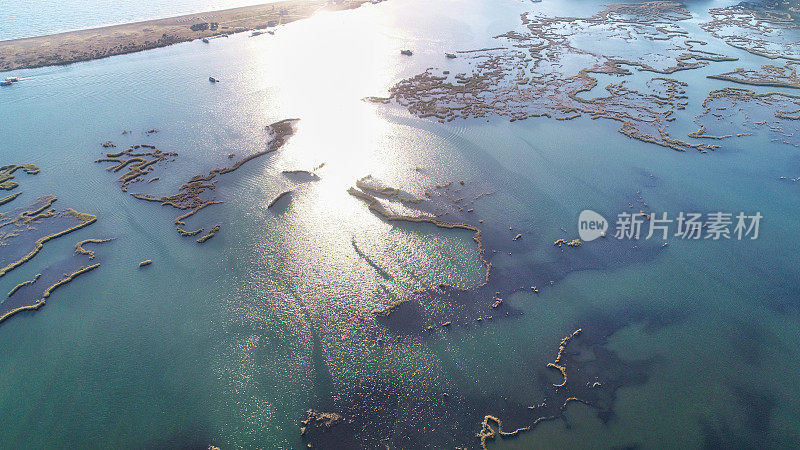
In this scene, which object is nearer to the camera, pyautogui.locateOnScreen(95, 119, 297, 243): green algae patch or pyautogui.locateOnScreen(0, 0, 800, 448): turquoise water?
pyautogui.locateOnScreen(0, 0, 800, 448): turquoise water

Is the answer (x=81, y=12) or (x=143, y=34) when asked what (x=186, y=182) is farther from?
(x=81, y=12)

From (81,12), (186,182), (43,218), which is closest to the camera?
(43,218)

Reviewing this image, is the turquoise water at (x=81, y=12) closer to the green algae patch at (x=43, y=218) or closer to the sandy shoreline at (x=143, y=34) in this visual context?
the sandy shoreline at (x=143, y=34)

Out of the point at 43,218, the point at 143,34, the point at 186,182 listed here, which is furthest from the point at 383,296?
the point at 143,34

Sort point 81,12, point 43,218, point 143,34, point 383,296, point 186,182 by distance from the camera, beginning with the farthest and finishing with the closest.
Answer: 1. point 81,12
2. point 143,34
3. point 186,182
4. point 43,218
5. point 383,296

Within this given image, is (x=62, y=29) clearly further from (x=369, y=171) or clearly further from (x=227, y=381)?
(x=227, y=381)

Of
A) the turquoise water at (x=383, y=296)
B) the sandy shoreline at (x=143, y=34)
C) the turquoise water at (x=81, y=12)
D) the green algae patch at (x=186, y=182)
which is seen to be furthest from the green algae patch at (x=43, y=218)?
the turquoise water at (x=81, y=12)

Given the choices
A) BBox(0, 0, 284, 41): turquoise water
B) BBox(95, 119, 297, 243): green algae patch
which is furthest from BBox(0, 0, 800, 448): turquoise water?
BBox(0, 0, 284, 41): turquoise water

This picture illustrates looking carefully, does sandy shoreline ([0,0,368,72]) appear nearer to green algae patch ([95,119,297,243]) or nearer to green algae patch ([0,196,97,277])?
green algae patch ([95,119,297,243])
